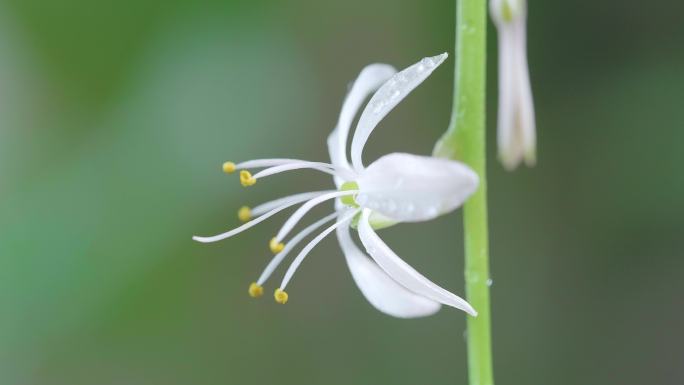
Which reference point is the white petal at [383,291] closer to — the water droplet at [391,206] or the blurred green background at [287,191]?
the water droplet at [391,206]

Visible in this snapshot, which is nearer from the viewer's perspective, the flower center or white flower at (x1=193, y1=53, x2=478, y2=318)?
white flower at (x1=193, y1=53, x2=478, y2=318)

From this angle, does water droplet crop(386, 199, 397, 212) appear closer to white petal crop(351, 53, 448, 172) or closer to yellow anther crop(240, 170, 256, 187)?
white petal crop(351, 53, 448, 172)

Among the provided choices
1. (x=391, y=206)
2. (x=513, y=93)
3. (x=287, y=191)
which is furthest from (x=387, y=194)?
(x=287, y=191)

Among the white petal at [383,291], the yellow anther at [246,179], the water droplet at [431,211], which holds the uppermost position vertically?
the yellow anther at [246,179]

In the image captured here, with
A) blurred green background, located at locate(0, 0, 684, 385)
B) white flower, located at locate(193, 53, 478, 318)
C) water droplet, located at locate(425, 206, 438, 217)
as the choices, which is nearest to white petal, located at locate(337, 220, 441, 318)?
white flower, located at locate(193, 53, 478, 318)

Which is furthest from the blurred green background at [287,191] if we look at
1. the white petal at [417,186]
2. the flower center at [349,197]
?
the white petal at [417,186]

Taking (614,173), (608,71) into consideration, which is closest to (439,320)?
(614,173)
